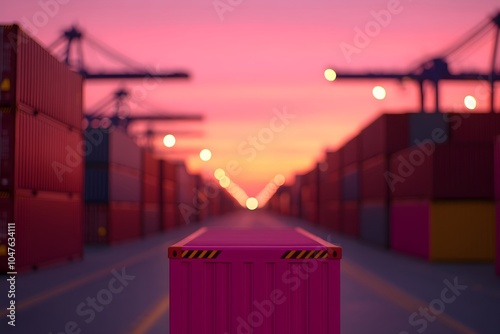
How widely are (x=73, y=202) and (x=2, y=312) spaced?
1183 centimetres

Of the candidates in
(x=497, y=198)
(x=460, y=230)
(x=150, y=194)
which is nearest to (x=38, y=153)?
(x=497, y=198)

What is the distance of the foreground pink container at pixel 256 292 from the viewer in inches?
290

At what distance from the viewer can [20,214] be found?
18.1 metres

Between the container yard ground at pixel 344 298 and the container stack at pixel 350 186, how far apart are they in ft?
47.2

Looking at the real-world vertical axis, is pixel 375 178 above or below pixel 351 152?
below

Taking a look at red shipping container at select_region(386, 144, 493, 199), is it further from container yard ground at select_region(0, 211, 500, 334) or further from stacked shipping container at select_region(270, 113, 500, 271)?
container yard ground at select_region(0, 211, 500, 334)

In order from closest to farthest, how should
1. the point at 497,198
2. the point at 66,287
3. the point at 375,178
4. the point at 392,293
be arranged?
1. the point at 392,293
2. the point at 66,287
3. the point at 497,198
4. the point at 375,178

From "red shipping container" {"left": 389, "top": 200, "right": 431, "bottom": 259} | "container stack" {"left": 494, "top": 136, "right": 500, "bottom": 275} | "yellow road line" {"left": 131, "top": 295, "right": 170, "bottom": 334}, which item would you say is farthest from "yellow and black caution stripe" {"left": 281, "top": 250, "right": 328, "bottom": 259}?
"red shipping container" {"left": 389, "top": 200, "right": 431, "bottom": 259}

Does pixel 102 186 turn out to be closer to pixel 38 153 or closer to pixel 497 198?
pixel 38 153

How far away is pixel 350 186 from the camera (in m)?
38.8

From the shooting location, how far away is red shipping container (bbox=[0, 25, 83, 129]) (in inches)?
708

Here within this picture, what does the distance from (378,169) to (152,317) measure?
20592mm

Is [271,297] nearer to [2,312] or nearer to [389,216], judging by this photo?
[2,312]

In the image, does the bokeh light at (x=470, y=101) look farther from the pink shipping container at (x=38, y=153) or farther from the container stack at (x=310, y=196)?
the container stack at (x=310, y=196)
